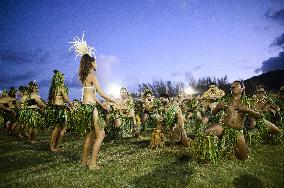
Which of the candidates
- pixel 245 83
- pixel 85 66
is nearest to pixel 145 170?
pixel 85 66

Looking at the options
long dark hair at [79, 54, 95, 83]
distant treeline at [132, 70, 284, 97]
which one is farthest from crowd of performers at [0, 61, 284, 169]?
distant treeline at [132, 70, 284, 97]

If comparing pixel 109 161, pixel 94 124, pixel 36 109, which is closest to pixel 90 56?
pixel 94 124

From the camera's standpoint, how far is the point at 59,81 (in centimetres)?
848

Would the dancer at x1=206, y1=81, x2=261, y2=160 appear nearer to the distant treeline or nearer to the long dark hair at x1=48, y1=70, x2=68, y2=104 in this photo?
the long dark hair at x1=48, y1=70, x2=68, y2=104

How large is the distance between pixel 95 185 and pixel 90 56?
8.23 feet

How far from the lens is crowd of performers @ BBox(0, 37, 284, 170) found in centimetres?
592

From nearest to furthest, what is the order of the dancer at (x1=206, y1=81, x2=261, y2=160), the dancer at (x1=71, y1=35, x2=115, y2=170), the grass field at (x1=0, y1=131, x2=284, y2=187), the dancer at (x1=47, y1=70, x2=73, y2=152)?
1. the grass field at (x1=0, y1=131, x2=284, y2=187)
2. the dancer at (x1=71, y1=35, x2=115, y2=170)
3. the dancer at (x1=206, y1=81, x2=261, y2=160)
4. the dancer at (x1=47, y1=70, x2=73, y2=152)

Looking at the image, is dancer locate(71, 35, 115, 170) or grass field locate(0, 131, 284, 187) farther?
dancer locate(71, 35, 115, 170)

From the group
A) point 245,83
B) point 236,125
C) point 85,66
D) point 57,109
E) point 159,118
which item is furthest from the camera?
point 245,83

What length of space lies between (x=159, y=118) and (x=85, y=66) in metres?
3.06

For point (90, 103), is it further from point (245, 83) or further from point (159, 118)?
point (245, 83)

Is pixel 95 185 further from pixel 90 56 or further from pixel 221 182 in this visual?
pixel 90 56

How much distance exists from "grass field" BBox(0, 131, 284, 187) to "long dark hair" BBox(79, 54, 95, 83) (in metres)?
1.68

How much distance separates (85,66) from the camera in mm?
5996
